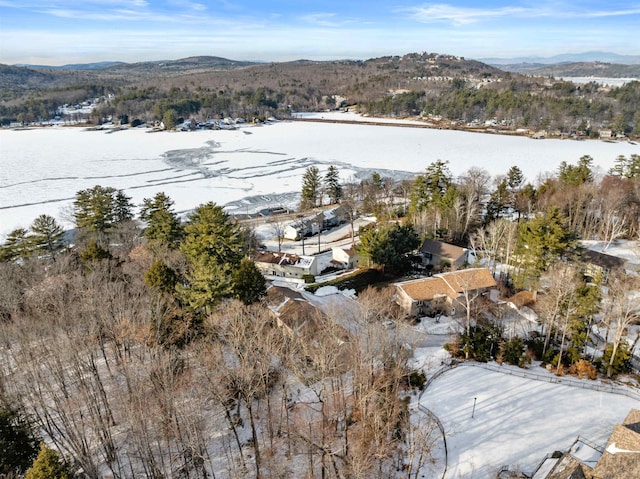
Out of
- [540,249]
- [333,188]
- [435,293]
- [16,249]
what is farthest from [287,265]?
[333,188]

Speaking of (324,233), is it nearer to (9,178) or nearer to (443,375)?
(443,375)

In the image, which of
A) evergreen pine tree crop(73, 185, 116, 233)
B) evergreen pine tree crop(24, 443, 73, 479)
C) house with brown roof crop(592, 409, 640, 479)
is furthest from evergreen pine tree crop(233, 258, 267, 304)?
evergreen pine tree crop(73, 185, 116, 233)

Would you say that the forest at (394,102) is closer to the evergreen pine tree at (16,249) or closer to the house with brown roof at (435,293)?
the house with brown roof at (435,293)

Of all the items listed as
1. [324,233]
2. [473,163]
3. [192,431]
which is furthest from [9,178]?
[473,163]

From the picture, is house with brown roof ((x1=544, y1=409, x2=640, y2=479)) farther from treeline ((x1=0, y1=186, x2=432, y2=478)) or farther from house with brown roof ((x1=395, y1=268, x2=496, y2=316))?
house with brown roof ((x1=395, y1=268, x2=496, y2=316))

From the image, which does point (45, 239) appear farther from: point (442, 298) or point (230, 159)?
point (230, 159)

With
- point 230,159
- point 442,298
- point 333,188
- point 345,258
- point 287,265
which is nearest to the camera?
point 442,298
